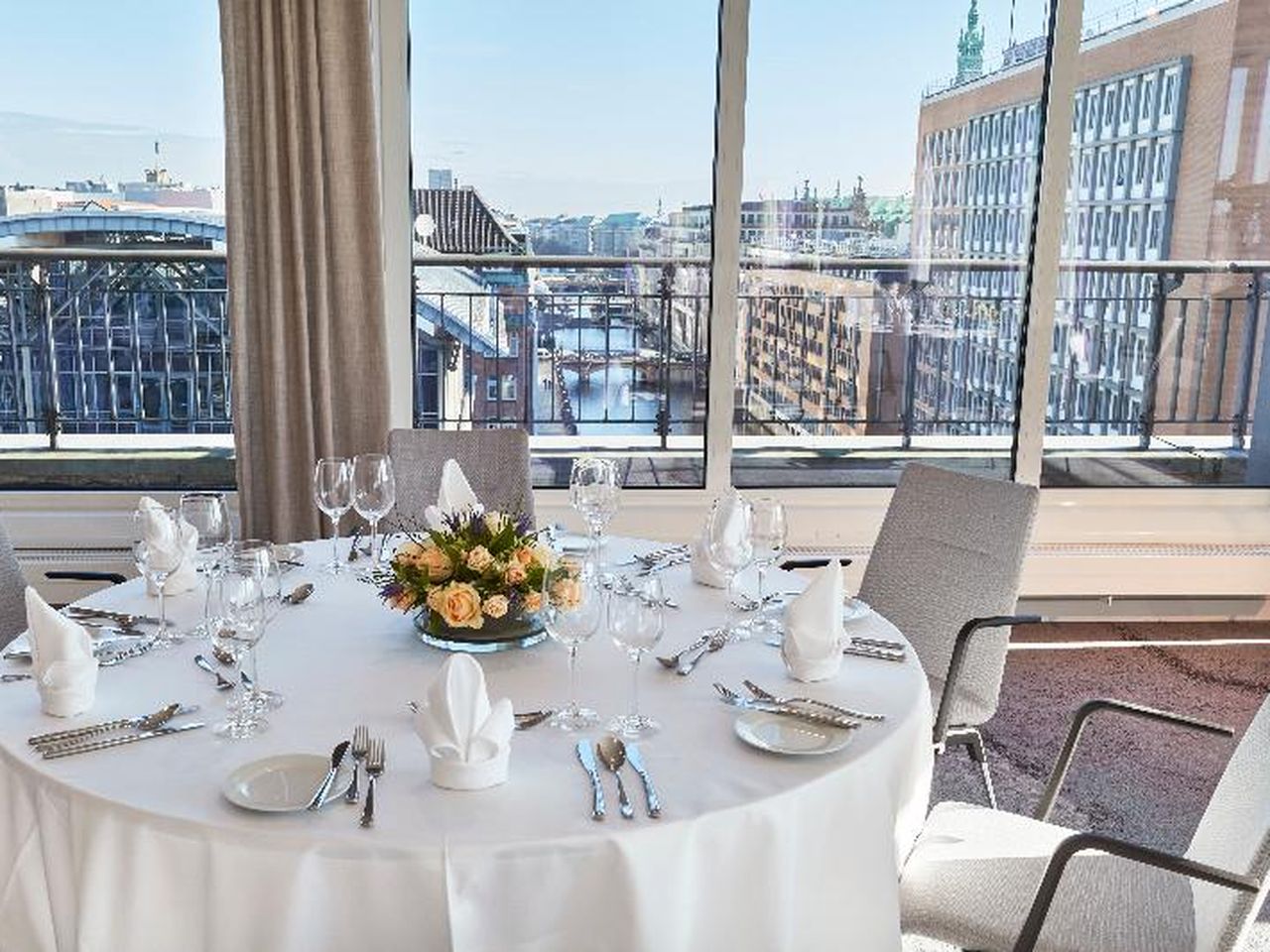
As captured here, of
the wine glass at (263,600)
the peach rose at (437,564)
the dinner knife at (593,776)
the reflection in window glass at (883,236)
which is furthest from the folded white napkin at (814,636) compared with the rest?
the reflection in window glass at (883,236)

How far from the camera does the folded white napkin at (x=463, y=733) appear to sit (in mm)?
1469

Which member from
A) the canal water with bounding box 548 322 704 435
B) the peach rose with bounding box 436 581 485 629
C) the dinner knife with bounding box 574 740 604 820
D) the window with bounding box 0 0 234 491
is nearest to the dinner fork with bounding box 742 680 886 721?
the dinner knife with bounding box 574 740 604 820

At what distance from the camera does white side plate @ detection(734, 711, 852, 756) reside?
1.61 meters

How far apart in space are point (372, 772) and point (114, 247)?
337cm

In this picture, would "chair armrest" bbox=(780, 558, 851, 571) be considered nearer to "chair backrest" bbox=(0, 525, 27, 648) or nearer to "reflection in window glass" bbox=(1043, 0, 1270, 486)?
"chair backrest" bbox=(0, 525, 27, 648)

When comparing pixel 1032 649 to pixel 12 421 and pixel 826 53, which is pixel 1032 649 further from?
pixel 12 421

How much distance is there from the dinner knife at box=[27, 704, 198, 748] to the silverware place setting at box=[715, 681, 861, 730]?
2.50 feet

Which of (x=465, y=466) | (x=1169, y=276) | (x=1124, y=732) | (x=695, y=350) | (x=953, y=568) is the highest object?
(x=1169, y=276)

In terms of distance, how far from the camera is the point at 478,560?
1.85m

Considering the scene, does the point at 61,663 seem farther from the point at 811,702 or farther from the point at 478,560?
the point at 811,702

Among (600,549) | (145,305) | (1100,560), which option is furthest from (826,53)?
(145,305)

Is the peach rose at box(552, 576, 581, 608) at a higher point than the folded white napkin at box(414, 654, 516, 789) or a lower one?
higher

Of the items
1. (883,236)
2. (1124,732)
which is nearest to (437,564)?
(1124,732)

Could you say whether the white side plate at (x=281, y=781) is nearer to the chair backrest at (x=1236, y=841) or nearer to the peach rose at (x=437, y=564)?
the peach rose at (x=437, y=564)
